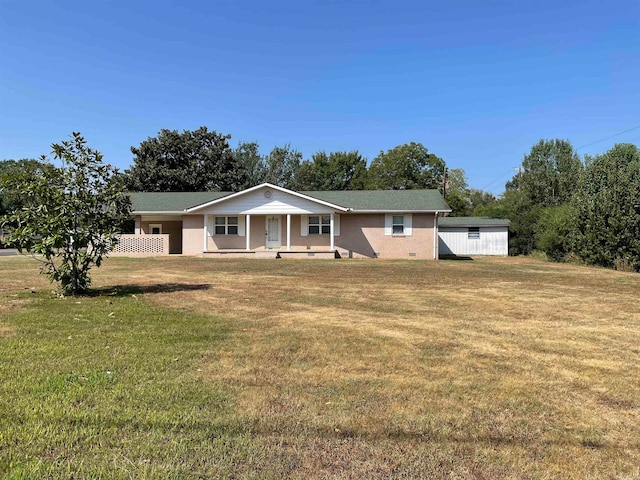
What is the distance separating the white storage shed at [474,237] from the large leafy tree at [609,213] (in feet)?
26.9

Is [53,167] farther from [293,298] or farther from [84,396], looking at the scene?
[84,396]

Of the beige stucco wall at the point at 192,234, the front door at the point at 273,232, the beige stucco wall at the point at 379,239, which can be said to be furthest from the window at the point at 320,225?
the beige stucco wall at the point at 192,234

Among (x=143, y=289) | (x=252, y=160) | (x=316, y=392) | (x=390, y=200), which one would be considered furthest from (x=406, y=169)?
(x=316, y=392)

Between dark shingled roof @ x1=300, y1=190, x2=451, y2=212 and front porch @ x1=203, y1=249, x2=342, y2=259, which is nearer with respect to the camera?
front porch @ x1=203, y1=249, x2=342, y2=259

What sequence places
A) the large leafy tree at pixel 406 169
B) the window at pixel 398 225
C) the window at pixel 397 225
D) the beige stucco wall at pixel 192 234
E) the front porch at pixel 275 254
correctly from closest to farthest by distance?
the front porch at pixel 275 254, the window at pixel 398 225, the window at pixel 397 225, the beige stucco wall at pixel 192 234, the large leafy tree at pixel 406 169

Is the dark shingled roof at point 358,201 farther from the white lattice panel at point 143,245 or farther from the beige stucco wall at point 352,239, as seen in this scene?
the white lattice panel at point 143,245

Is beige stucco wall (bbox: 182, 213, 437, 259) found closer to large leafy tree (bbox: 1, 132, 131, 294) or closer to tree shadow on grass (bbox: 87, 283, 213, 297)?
tree shadow on grass (bbox: 87, 283, 213, 297)

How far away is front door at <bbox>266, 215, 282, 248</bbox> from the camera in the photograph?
80.2 ft

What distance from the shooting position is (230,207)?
2358cm

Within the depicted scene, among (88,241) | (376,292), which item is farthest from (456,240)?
(88,241)

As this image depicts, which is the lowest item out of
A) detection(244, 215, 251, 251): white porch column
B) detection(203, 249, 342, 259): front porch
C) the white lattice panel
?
detection(203, 249, 342, 259): front porch

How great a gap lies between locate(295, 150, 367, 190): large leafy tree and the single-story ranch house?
94.3ft

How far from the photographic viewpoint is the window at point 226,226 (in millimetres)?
24562

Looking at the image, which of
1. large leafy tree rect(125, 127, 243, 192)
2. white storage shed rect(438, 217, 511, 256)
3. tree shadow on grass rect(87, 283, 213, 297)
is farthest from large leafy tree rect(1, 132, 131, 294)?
large leafy tree rect(125, 127, 243, 192)
